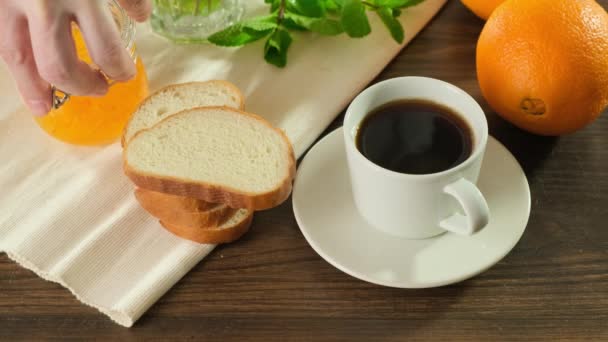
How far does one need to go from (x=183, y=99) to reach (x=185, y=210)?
Result: 0.24m

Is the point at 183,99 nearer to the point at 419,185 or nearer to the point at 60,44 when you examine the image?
the point at 60,44

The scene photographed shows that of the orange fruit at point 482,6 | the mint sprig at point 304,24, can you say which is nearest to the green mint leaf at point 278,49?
the mint sprig at point 304,24

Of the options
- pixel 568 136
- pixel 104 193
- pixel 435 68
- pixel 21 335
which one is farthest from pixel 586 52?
pixel 21 335

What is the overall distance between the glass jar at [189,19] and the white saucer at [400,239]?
399 millimetres

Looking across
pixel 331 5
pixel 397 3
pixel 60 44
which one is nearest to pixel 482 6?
pixel 397 3

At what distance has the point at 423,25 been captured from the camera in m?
1.25

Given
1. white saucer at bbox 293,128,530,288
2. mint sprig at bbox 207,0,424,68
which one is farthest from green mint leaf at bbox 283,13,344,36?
white saucer at bbox 293,128,530,288

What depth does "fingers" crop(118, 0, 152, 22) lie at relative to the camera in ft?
3.00

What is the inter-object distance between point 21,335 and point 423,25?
2.77ft

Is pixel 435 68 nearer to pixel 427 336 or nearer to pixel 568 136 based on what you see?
pixel 568 136

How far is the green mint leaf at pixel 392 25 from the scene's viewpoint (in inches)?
45.6

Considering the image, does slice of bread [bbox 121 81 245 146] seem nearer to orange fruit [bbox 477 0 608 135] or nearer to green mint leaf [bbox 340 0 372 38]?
green mint leaf [bbox 340 0 372 38]

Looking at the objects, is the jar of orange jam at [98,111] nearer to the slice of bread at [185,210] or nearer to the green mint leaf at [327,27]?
the slice of bread at [185,210]

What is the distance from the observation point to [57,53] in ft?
2.67
